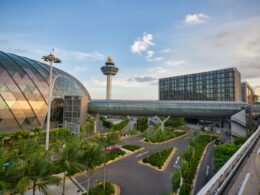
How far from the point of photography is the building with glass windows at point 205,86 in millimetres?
90844

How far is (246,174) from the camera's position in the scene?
8938 millimetres

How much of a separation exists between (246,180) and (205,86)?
10221 centimetres

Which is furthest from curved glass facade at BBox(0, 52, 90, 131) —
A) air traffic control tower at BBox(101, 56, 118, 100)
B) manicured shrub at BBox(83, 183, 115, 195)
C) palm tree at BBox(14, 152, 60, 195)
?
air traffic control tower at BBox(101, 56, 118, 100)

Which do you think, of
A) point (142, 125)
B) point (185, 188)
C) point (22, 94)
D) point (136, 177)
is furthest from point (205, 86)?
point (22, 94)

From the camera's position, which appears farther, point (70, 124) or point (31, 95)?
point (70, 124)

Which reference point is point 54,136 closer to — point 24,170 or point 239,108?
point 24,170

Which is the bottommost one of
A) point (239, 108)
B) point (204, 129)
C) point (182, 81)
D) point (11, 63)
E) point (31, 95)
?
point (204, 129)

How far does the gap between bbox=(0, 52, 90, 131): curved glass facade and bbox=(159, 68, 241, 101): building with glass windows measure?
294 ft

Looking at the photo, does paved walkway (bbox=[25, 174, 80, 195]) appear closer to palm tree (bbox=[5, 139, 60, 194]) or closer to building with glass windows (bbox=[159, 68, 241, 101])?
palm tree (bbox=[5, 139, 60, 194])

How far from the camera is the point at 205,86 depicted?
10031 cm

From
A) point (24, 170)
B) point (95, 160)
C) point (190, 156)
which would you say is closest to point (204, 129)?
point (190, 156)

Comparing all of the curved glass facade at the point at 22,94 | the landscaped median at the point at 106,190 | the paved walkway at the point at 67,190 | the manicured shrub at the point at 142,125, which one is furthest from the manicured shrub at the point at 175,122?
the paved walkway at the point at 67,190

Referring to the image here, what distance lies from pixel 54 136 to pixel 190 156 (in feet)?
92.1

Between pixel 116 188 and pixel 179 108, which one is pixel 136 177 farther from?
pixel 179 108
